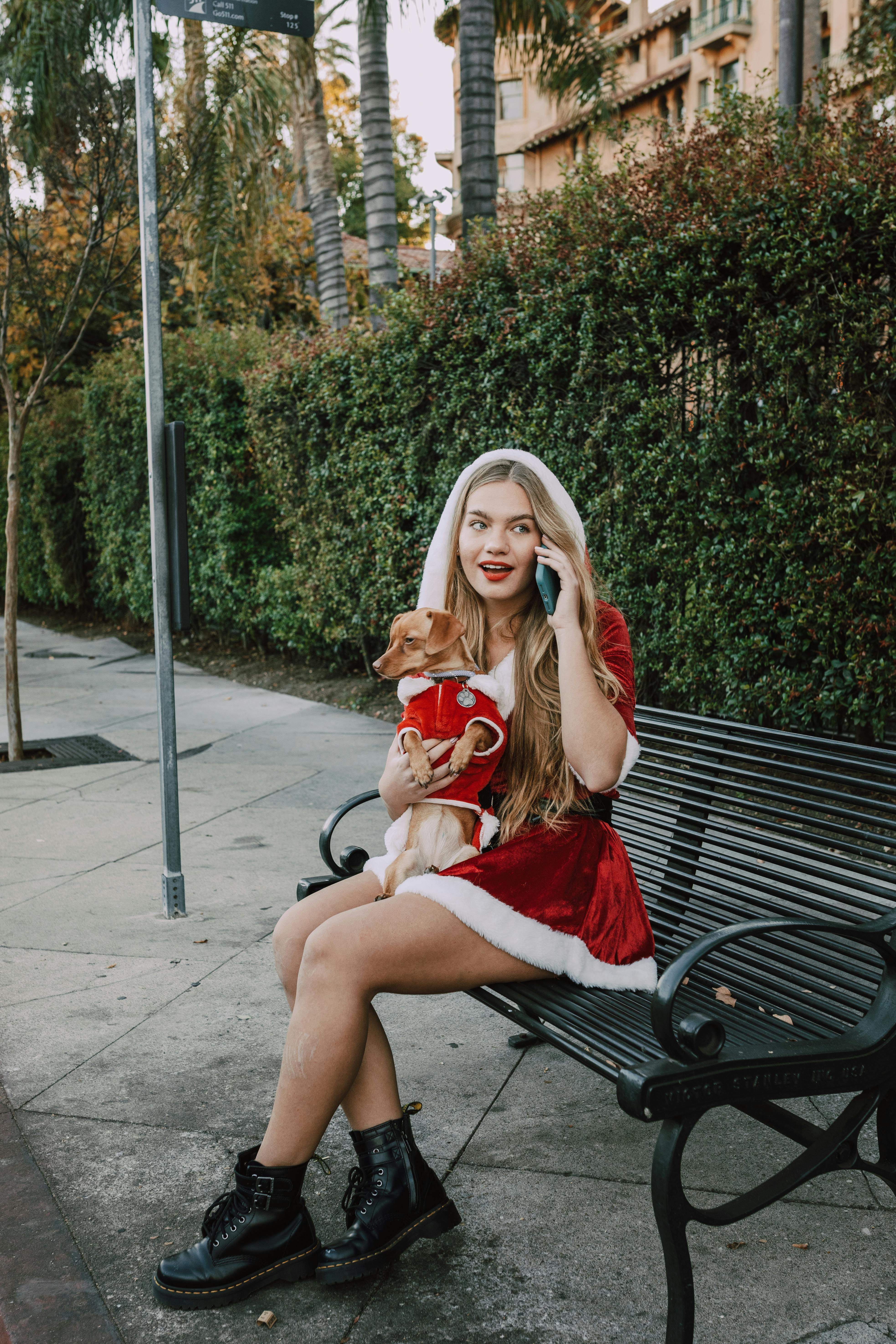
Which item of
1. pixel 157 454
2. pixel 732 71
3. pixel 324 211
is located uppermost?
pixel 732 71

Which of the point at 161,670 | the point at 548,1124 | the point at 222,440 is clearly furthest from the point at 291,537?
the point at 548,1124

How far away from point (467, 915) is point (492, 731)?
1.32ft

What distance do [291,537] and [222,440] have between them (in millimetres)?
2081

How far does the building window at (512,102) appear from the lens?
5038 centimetres

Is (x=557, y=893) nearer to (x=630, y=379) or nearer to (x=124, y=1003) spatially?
(x=124, y=1003)

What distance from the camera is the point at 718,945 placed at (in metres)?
1.98

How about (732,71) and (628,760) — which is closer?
(628,760)

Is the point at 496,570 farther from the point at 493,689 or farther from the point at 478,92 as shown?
the point at 478,92

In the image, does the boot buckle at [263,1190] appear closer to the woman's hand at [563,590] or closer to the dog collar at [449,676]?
the dog collar at [449,676]

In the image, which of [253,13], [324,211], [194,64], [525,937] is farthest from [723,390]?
[194,64]

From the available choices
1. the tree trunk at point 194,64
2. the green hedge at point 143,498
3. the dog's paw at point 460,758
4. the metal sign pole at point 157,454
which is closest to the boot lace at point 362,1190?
the dog's paw at point 460,758

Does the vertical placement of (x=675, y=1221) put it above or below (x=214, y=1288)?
above

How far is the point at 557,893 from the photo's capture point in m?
2.46

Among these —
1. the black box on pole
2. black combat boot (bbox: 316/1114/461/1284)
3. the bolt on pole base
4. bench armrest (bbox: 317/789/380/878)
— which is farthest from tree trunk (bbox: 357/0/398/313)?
black combat boot (bbox: 316/1114/461/1284)
